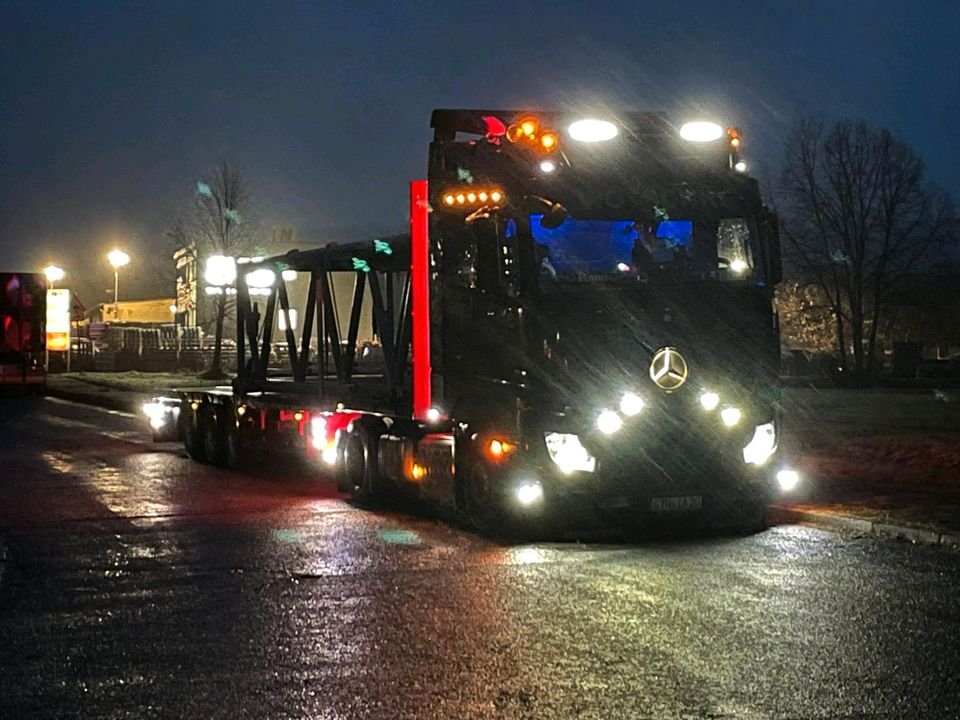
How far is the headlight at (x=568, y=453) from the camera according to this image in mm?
12164

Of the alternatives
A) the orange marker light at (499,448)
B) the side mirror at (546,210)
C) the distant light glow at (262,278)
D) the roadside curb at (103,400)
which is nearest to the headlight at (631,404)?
the orange marker light at (499,448)

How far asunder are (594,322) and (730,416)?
1553mm

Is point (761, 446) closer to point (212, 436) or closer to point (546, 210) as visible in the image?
point (546, 210)

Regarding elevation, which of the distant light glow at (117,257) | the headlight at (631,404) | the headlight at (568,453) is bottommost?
the headlight at (568,453)

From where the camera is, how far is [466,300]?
13.3 metres

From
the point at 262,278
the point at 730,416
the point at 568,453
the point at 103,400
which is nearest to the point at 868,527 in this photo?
the point at 730,416

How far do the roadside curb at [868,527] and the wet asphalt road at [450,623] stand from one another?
208 millimetres

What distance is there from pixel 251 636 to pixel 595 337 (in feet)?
16.0

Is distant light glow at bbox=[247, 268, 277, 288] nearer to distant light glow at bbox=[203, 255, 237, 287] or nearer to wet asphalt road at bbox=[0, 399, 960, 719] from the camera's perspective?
distant light glow at bbox=[203, 255, 237, 287]

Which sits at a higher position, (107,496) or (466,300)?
(466,300)

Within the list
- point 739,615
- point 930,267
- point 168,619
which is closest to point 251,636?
point 168,619

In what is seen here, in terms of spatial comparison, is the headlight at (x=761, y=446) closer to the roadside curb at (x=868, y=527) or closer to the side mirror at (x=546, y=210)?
the roadside curb at (x=868, y=527)

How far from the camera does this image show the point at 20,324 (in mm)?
50125

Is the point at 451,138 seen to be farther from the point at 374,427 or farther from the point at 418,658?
the point at 418,658
